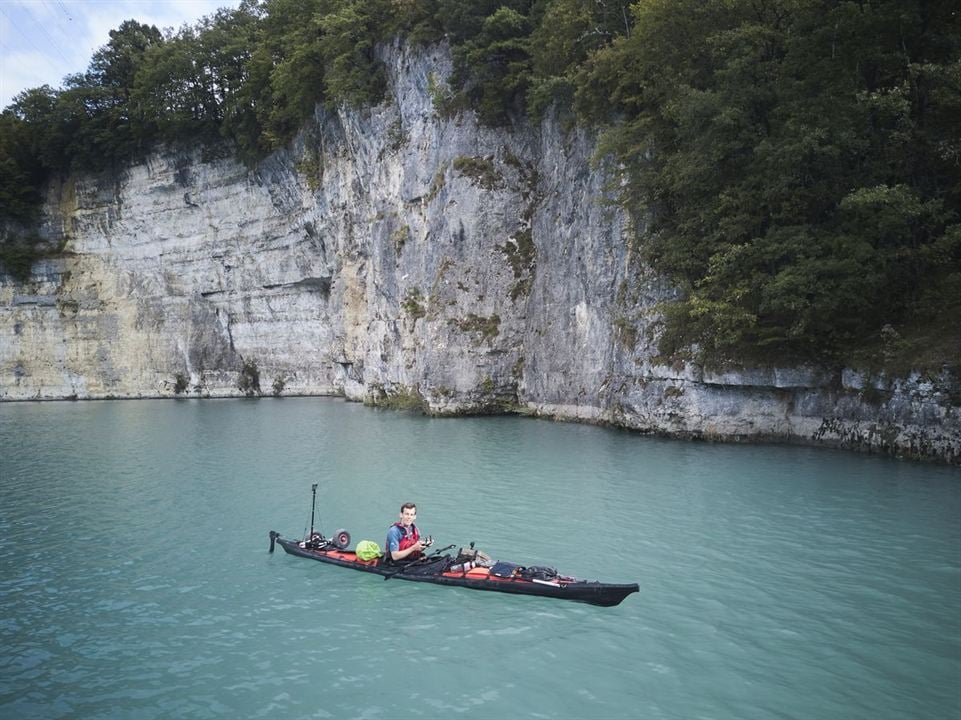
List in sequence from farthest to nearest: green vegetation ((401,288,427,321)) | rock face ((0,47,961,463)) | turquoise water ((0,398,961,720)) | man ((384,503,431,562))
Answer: green vegetation ((401,288,427,321)) → rock face ((0,47,961,463)) → man ((384,503,431,562)) → turquoise water ((0,398,961,720))

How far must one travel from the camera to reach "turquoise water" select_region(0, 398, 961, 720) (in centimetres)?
711

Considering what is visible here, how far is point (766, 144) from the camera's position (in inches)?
787

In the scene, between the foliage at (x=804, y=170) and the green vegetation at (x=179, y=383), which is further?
the green vegetation at (x=179, y=383)

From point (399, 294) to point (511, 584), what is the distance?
29542mm

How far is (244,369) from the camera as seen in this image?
55.6 meters

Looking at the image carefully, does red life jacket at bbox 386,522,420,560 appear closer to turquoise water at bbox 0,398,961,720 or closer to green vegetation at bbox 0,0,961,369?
turquoise water at bbox 0,398,961,720

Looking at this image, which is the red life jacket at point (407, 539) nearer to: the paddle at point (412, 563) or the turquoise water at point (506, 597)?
the paddle at point (412, 563)

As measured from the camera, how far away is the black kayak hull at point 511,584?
29.8 ft

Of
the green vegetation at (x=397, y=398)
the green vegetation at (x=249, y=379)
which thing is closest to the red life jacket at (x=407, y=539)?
the green vegetation at (x=397, y=398)

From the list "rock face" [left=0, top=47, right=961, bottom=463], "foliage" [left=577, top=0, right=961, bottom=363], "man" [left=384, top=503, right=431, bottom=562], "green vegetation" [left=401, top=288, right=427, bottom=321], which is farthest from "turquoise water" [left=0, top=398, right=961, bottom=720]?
"green vegetation" [left=401, top=288, right=427, bottom=321]

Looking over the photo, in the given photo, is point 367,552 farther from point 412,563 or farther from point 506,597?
point 506,597

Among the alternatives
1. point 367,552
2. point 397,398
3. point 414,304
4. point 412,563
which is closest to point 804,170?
point 412,563

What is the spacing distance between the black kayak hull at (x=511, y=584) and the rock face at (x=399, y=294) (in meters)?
12.6

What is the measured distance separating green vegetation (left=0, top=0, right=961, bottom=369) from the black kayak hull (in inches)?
511
